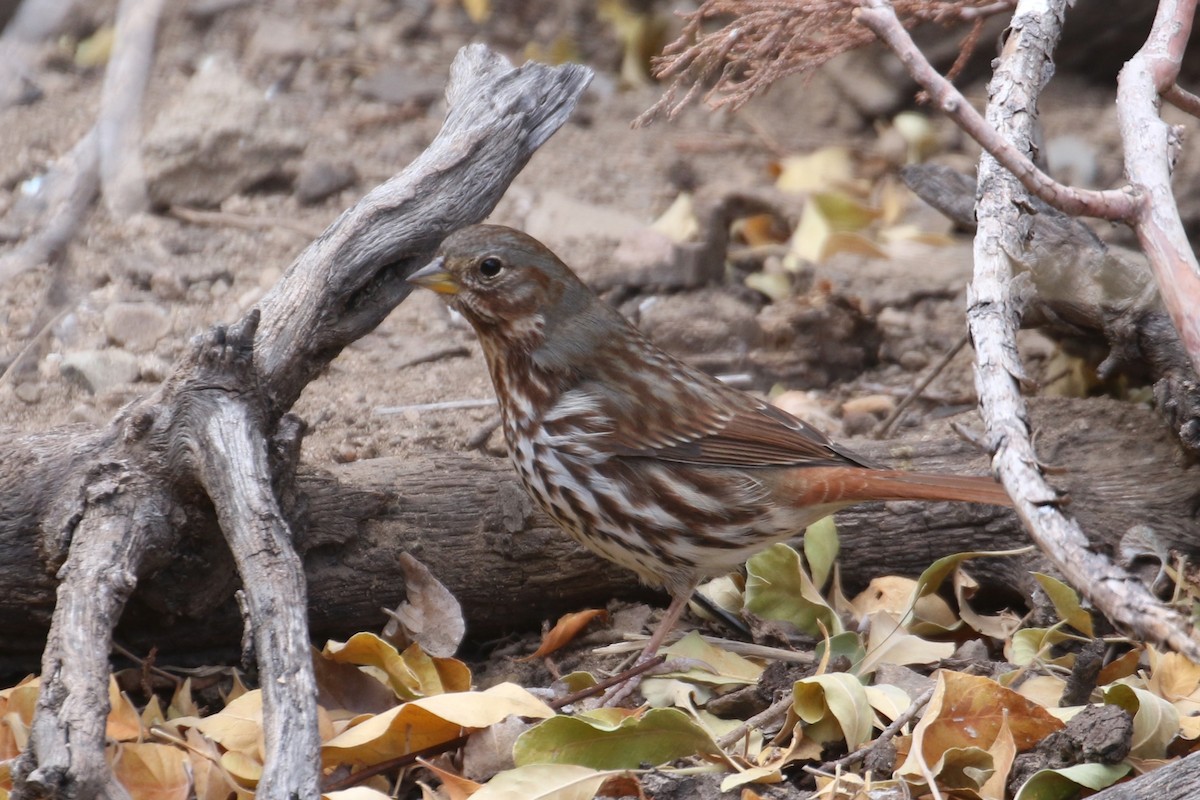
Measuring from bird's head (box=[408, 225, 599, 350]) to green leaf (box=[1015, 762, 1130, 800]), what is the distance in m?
1.83

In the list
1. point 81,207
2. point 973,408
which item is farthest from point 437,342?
point 81,207

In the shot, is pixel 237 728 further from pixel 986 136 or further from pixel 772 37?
pixel 772 37

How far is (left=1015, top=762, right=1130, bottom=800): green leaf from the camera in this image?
2.91 m

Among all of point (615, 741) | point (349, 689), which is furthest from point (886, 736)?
point (349, 689)

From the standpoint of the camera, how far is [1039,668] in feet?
11.6

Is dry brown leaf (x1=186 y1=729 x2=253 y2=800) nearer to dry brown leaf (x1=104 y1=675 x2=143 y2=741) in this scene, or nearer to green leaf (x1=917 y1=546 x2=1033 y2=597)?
dry brown leaf (x1=104 y1=675 x2=143 y2=741)

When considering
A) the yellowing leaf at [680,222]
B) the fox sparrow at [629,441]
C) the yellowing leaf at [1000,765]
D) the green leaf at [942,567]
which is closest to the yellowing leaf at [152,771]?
the fox sparrow at [629,441]

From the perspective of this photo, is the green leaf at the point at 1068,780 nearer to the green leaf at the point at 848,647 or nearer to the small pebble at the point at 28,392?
the green leaf at the point at 848,647

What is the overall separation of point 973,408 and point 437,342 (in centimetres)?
195

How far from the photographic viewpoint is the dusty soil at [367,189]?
481cm

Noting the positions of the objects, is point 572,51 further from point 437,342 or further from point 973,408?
point 973,408

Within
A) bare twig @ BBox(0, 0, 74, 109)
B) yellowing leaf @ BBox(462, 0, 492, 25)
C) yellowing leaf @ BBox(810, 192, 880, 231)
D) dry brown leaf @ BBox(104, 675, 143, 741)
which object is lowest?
dry brown leaf @ BBox(104, 675, 143, 741)

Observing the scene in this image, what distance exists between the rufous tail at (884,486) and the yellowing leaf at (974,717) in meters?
0.53

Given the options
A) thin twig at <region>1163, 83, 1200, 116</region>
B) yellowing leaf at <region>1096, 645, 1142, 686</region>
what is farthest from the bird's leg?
thin twig at <region>1163, 83, 1200, 116</region>
